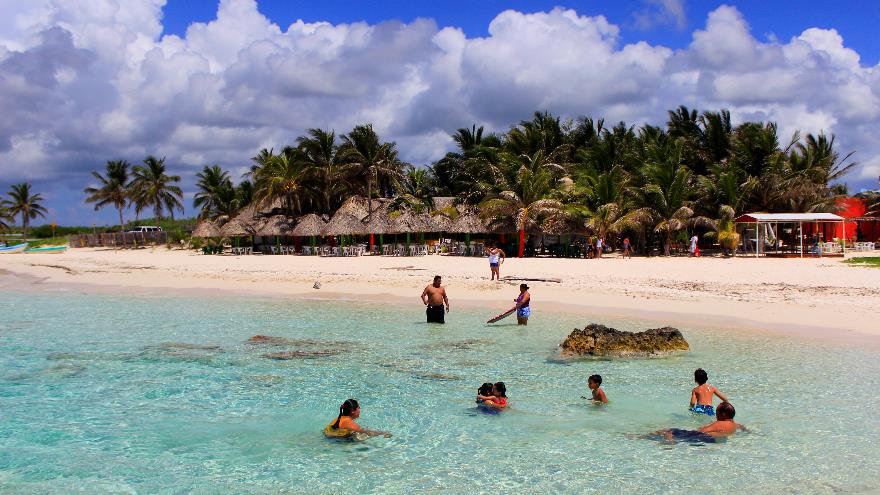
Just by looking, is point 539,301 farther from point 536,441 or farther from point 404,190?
point 404,190

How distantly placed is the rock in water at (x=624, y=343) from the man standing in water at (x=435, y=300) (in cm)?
335

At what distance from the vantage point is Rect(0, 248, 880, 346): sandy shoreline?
13.8m

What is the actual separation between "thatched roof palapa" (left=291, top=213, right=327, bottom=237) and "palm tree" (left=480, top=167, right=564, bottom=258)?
1014 cm

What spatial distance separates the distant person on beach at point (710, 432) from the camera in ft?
23.0

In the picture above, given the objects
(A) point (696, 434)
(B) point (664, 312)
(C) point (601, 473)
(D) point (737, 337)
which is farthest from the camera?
(B) point (664, 312)

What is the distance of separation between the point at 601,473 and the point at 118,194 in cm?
5901

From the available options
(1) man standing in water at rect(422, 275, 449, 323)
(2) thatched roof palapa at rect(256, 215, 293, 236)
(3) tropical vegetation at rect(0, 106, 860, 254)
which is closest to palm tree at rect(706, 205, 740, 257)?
(3) tropical vegetation at rect(0, 106, 860, 254)

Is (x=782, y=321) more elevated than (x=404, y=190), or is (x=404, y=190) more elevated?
(x=404, y=190)

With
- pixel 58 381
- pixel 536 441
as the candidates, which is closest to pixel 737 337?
pixel 536 441

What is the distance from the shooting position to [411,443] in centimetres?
713

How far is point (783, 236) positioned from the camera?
104 feet

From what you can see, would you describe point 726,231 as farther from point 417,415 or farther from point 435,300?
point 417,415

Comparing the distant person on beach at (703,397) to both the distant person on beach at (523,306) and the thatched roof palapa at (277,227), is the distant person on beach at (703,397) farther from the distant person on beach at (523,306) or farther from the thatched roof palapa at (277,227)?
the thatched roof palapa at (277,227)

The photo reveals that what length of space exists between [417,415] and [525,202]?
2235cm
